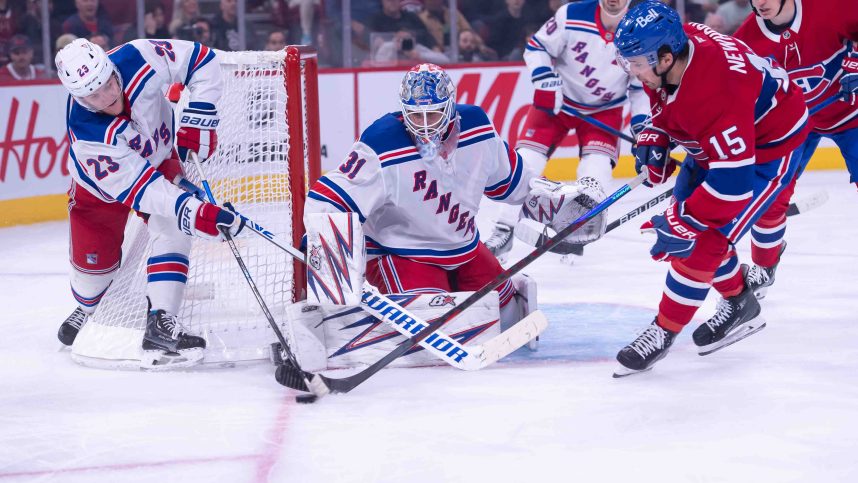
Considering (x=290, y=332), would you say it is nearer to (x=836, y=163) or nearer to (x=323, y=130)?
(x=323, y=130)

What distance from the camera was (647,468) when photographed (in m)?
2.03

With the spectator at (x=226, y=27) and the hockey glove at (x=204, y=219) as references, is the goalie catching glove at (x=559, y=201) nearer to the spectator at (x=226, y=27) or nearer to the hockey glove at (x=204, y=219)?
the hockey glove at (x=204, y=219)

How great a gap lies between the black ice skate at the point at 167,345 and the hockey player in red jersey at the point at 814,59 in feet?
5.58

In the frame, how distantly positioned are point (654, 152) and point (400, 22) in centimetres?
393

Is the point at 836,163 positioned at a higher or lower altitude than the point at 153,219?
lower

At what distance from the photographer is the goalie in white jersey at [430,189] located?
2689mm

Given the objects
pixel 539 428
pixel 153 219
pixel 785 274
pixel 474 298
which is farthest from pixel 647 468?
pixel 785 274

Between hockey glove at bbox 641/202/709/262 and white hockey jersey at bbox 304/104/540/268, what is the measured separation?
0.49 meters

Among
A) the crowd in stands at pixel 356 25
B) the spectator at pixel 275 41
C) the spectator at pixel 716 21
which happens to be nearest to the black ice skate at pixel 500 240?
the crowd in stands at pixel 356 25

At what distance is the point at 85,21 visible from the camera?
232 inches

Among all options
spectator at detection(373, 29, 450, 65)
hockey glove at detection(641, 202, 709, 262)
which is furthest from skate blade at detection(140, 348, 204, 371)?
spectator at detection(373, 29, 450, 65)

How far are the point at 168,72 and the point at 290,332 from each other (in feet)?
2.70

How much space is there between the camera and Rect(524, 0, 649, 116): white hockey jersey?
13.6 feet

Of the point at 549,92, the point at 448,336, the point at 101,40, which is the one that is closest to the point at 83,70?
the point at 448,336
